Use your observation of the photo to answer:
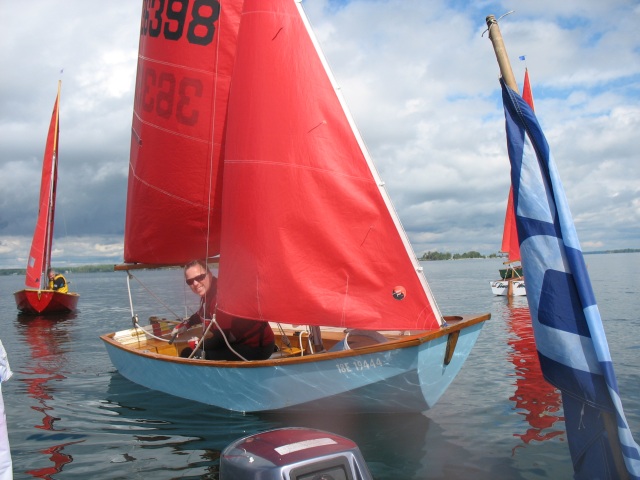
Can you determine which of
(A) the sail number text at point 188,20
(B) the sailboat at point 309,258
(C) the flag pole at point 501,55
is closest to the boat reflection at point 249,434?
(B) the sailboat at point 309,258

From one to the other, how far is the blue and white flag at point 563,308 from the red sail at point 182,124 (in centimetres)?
581

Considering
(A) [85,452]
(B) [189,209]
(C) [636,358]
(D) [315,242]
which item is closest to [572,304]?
(D) [315,242]

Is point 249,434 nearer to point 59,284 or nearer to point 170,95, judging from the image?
point 170,95

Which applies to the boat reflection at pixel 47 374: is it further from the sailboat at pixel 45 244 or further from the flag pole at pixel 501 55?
the flag pole at pixel 501 55

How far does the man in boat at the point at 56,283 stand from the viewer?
2786 centimetres

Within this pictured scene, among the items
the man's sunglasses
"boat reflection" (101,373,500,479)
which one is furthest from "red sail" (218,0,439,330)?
"boat reflection" (101,373,500,479)

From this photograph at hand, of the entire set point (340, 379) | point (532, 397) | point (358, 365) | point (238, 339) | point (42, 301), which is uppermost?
point (238, 339)

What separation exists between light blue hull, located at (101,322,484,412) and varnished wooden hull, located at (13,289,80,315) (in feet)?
70.6

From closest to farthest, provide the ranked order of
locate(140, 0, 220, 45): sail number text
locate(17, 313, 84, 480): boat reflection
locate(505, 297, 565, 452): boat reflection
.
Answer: locate(17, 313, 84, 480): boat reflection < locate(505, 297, 565, 452): boat reflection < locate(140, 0, 220, 45): sail number text

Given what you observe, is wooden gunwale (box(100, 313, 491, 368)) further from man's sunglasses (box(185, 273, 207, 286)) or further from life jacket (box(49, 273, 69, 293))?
life jacket (box(49, 273, 69, 293))

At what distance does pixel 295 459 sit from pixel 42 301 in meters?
26.3

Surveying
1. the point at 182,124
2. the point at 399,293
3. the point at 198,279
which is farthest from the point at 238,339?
the point at 182,124

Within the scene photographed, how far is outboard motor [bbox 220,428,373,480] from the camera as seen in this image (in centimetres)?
344

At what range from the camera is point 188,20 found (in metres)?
8.98
